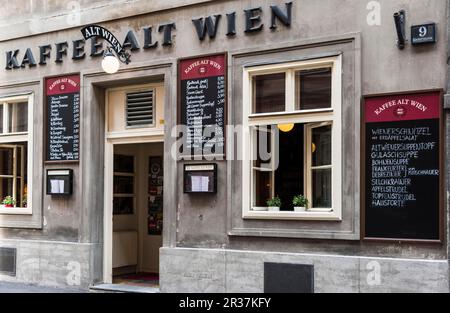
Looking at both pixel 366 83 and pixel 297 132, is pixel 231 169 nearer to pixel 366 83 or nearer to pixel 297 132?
pixel 297 132

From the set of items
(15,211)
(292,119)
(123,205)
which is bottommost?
(15,211)

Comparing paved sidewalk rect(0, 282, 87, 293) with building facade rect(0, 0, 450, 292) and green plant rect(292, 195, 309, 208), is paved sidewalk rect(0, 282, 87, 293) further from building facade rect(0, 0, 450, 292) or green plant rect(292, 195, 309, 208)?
green plant rect(292, 195, 309, 208)

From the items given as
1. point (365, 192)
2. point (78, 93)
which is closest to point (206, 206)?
point (365, 192)

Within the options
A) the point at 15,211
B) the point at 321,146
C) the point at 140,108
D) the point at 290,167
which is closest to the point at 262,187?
the point at 290,167

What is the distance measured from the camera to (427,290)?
26.5 feet

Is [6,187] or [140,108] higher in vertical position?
[140,108]

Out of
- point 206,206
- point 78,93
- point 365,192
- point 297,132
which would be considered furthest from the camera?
point 78,93

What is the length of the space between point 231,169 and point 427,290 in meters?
3.27

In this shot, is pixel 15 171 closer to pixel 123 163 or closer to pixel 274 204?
pixel 123 163

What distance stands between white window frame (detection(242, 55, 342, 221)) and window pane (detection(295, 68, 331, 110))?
0.08 m

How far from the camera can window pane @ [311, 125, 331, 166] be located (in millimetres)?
9141

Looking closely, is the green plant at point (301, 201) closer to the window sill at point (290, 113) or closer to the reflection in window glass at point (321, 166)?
the reflection in window glass at point (321, 166)

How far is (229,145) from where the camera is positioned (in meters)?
9.79

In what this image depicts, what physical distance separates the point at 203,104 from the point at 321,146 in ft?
6.62
